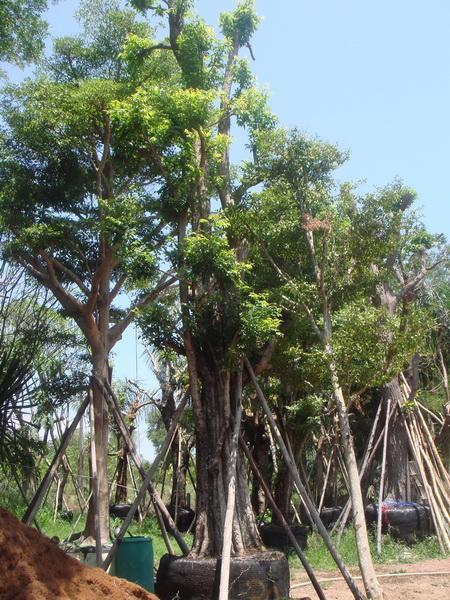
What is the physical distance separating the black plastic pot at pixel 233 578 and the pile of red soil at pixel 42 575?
1577 millimetres

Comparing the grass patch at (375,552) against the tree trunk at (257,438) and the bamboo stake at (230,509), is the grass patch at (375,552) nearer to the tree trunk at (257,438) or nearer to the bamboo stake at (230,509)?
the tree trunk at (257,438)

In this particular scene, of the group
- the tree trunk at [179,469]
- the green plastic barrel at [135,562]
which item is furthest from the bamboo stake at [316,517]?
the tree trunk at [179,469]

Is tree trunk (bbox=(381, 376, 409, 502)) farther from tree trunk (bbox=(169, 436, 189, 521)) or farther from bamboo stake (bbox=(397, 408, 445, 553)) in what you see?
tree trunk (bbox=(169, 436, 189, 521))

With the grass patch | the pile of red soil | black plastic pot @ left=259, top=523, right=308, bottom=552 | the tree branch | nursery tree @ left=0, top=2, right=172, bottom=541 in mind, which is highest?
nursery tree @ left=0, top=2, right=172, bottom=541

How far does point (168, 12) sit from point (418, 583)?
784 centimetres

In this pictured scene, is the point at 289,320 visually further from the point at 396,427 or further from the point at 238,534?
the point at 396,427

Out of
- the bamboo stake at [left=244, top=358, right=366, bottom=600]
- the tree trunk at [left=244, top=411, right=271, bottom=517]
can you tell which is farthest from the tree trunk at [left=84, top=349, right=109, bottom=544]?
the bamboo stake at [left=244, top=358, right=366, bottom=600]

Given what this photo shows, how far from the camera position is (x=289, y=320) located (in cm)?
818

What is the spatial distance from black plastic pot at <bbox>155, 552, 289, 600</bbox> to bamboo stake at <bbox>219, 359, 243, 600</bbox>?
0.28m

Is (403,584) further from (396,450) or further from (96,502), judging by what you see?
(396,450)

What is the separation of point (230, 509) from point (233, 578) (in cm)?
61

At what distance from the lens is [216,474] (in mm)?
7027

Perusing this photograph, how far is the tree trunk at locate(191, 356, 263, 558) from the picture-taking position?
267 inches

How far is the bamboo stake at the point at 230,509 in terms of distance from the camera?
19.0 feet
